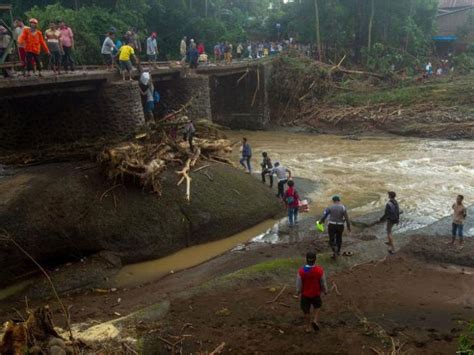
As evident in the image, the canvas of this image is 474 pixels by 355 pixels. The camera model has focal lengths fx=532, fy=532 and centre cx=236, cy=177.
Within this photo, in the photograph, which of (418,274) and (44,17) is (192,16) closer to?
(44,17)

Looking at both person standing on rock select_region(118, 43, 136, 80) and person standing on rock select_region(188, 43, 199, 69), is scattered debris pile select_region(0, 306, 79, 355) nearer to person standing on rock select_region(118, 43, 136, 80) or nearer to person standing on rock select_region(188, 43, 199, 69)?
person standing on rock select_region(118, 43, 136, 80)

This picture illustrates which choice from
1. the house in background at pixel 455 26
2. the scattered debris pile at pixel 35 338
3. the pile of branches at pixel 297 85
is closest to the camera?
the scattered debris pile at pixel 35 338

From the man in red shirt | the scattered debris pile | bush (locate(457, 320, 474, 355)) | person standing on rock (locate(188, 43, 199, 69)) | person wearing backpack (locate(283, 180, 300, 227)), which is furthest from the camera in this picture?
person standing on rock (locate(188, 43, 199, 69))

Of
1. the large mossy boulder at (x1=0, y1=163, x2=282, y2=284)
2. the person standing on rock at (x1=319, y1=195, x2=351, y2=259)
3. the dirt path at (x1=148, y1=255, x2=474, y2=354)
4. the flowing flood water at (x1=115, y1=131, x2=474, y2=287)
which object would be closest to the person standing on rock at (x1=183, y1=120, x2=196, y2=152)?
the large mossy boulder at (x1=0, y1=163, x2=282, y2=284)

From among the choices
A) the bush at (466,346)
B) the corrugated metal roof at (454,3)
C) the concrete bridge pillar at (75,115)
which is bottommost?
the bush at (466,346)

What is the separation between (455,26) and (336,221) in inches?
1553

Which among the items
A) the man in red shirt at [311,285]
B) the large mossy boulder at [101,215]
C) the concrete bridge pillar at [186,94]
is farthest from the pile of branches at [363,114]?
the man in red shirt at [311,285]

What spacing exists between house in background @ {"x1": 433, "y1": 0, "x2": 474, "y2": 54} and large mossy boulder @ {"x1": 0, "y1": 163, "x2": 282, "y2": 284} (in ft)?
117

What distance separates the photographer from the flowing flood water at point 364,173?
13.6m

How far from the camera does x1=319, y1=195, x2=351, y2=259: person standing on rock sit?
11586 millimetres

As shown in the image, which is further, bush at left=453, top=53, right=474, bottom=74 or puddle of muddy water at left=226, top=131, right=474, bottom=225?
bush at left=453, top=53, right=474, bottom=74

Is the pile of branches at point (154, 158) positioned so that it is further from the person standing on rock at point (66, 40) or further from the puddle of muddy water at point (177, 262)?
the person standing on rock at point (66, 40)

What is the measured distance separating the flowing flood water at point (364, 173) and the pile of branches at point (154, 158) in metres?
2.22

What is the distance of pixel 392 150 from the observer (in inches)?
1041
